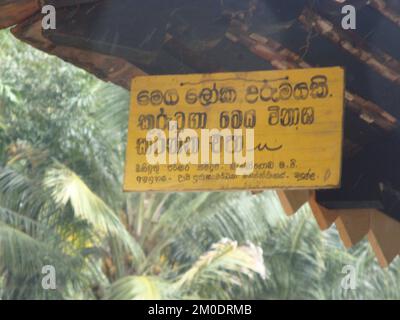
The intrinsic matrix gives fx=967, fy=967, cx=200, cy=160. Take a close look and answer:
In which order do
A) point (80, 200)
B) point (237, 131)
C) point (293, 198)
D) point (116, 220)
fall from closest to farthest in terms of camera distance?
point (237, 131) < point (293, 198) < point (80, 200) < point (116, 220)

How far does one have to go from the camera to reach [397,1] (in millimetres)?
4980

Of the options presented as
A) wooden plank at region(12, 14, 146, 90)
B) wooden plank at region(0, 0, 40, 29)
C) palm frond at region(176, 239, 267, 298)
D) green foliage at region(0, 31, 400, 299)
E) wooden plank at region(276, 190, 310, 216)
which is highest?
green foliage at region(0, 31, 400, 299)

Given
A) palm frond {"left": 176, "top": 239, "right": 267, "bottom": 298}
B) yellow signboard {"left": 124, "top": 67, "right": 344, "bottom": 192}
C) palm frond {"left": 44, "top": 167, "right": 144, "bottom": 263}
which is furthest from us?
palm frond {"left": 176, "top": 239, "right": 267, "bottom": 298}

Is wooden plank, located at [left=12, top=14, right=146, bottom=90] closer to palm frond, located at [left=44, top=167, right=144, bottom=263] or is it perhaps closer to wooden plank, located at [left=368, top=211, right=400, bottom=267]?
wooden plank, located at [left=368, top=211, right=400, bottom=267]

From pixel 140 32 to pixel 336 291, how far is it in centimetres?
1064

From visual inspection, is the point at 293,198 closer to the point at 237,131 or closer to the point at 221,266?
the point at 237,131

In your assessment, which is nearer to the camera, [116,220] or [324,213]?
[324,213]

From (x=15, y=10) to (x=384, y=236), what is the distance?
291 centimetres

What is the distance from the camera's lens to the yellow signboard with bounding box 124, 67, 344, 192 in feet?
16.2

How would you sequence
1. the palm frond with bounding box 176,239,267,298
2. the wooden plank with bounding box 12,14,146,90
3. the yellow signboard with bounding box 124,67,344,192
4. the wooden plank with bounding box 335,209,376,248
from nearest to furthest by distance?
the yellow signboard with bounding box 124,67,344,192
the wooden plank with bounding box 12,14,146,90
the wooden plank with bounding box 335,209,376,248
the palm frond with bounding box 176,239,267,298

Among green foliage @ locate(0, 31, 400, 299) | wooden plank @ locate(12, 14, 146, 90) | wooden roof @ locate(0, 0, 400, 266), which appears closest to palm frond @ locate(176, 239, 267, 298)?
green foliage @ locate(0, 31, 400, 299)

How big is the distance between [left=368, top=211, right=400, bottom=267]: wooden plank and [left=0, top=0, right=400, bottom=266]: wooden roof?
72cm

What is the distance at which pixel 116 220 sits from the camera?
13812 mm
